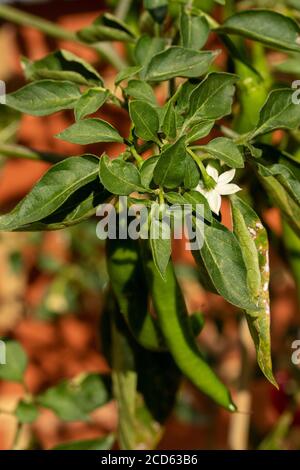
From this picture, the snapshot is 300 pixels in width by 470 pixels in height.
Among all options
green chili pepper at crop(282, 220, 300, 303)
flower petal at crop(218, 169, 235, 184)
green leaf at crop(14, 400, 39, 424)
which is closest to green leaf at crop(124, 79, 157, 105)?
flower petal at crop(218, 169, 235, 184)

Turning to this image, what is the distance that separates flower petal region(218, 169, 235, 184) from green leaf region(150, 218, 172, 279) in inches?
3.4

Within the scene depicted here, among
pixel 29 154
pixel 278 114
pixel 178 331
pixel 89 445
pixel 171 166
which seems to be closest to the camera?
pixel 171 166

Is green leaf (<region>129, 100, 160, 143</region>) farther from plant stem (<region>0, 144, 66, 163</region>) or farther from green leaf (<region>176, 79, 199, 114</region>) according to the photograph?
plant stem (<region>0, 144, 66, 163</region>)

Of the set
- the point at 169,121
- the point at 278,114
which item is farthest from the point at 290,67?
the point at 169,121

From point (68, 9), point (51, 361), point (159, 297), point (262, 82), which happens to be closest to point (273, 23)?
point (262, 82)

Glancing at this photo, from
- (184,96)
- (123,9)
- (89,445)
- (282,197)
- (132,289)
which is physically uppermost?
(123,9)

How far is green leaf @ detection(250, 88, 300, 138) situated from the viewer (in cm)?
71

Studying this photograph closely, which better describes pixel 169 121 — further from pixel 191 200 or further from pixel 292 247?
pixel 292 247

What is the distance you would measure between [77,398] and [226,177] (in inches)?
21.3

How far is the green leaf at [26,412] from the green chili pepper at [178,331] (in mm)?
283

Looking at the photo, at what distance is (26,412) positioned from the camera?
1.01 m

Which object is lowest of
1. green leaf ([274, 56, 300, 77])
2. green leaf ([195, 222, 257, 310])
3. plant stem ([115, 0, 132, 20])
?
green leaf ([195, 222, 257, 310])

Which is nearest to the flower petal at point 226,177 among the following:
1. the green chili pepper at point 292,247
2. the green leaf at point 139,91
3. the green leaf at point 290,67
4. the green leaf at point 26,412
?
the green leaf at point 139,91
